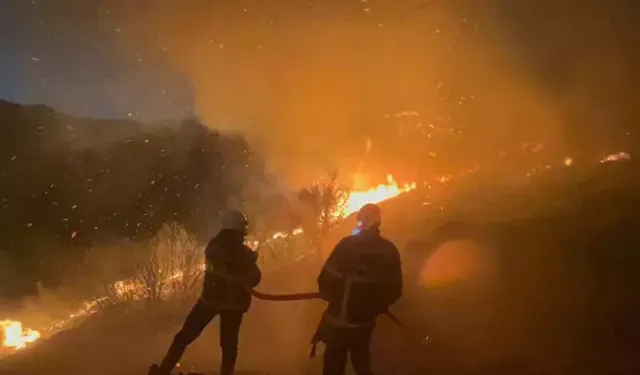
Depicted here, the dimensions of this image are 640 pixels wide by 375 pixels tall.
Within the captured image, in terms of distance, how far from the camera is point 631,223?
14.1 m

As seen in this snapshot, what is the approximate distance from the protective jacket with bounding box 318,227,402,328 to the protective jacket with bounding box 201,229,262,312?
40.7 inches

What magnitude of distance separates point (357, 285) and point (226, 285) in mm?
1522

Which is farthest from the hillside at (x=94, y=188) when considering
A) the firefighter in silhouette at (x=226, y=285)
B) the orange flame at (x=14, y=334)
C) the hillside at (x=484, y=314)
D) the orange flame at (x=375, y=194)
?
the firefighter in silhouette at (x=226, y=285)

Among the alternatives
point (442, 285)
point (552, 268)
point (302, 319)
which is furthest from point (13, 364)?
point (552, 268)

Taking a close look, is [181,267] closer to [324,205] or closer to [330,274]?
[324,205]

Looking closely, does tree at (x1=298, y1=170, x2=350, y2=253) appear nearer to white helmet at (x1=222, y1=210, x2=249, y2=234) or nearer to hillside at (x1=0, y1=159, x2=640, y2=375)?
hillside at (x1=0, y1=159, x2=640, y2=375)

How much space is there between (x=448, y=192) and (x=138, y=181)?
69.1 feet

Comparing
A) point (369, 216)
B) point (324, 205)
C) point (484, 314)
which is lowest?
point (484, 314)

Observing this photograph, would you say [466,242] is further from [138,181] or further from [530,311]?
[138,181]

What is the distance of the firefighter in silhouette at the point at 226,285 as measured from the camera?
23.4 ft

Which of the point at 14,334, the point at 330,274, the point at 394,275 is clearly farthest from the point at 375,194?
the point at 14,334

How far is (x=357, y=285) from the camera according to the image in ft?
21.1

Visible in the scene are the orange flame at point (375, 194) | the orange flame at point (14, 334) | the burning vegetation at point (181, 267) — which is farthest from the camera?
the orange flame at point (14, 334)

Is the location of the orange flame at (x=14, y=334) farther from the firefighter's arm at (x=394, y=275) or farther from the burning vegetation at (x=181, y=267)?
the firefighter's arm at (x=394, y=275)
